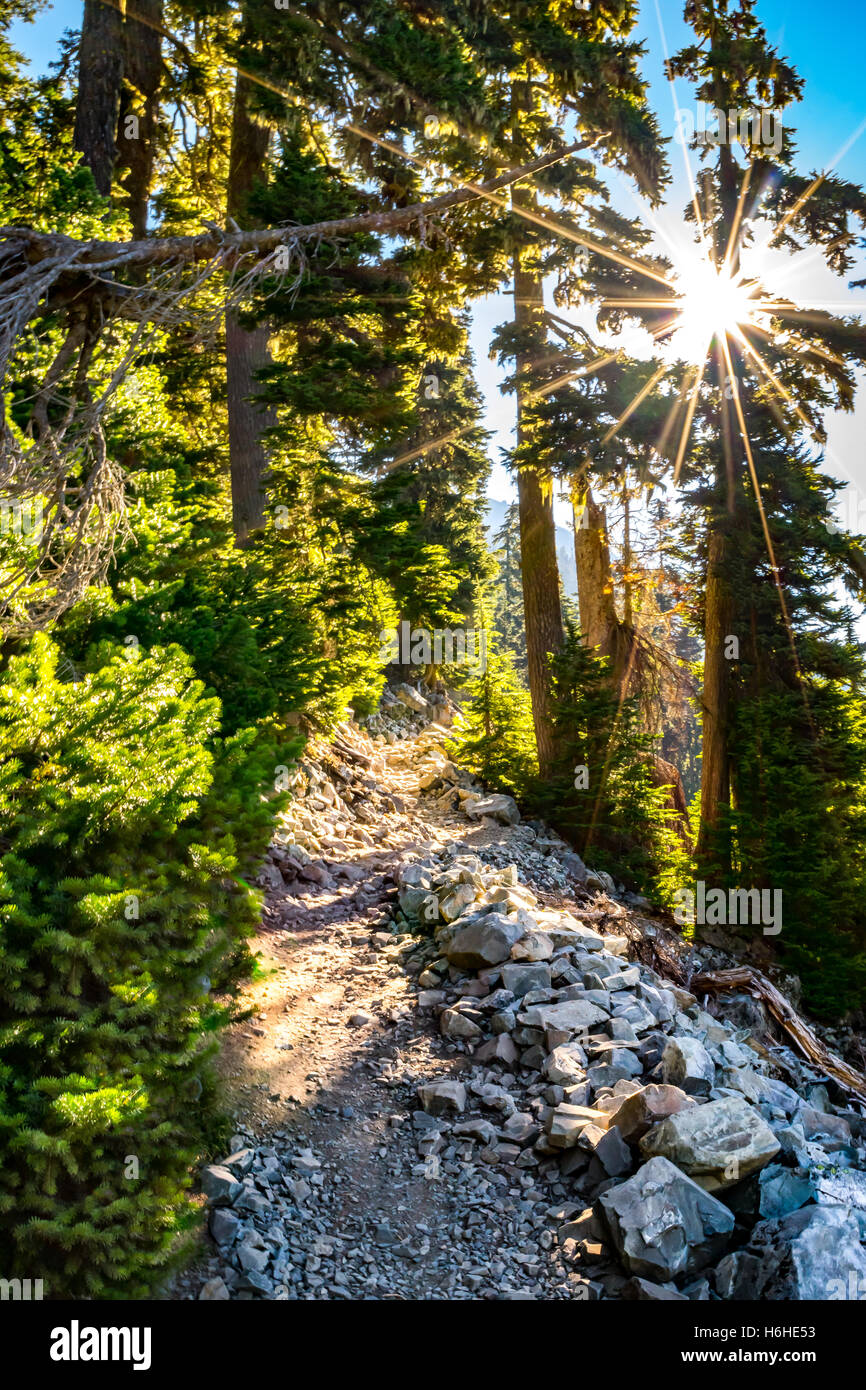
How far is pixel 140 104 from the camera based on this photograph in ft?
40.4

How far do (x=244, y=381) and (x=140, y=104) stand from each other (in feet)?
16.4

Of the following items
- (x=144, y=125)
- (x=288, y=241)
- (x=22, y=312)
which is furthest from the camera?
(x=144, y=125)

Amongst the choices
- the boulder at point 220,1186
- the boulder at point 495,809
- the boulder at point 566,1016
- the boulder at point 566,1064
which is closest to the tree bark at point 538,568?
the boulder at point 495,809

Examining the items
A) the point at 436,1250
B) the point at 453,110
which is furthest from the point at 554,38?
the point at 436,1250

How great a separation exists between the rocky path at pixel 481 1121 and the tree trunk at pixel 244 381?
518 cm

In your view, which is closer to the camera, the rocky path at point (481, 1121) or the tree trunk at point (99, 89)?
the rocky path at point (481, 1121)

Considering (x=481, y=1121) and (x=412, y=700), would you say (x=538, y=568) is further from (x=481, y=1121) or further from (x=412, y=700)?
(x=481, y=1121)

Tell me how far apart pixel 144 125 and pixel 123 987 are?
13.9m

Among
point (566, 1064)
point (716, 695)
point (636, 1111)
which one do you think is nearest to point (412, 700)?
point (716, 695)

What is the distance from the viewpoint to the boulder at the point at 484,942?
20.3 feet

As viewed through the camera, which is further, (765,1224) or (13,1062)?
(765,1224)

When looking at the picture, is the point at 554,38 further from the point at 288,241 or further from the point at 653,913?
the point at 653,913

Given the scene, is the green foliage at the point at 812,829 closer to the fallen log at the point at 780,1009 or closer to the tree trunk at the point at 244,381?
the fallen log at the point at 780,1009

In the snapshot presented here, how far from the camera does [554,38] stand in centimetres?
977
